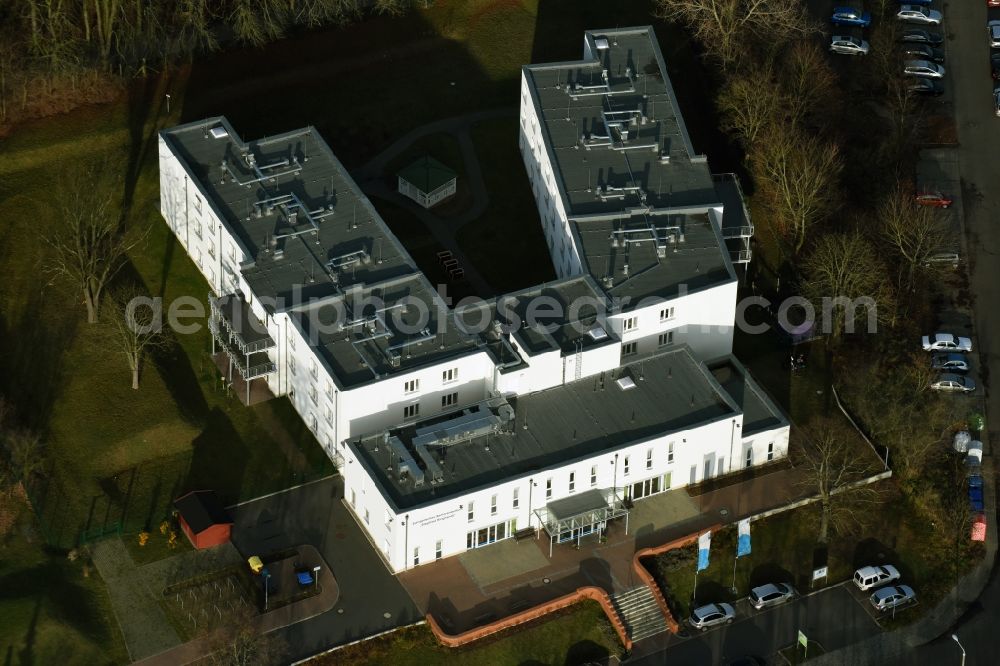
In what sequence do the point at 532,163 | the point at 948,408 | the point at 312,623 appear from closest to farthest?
the point at 312,623 → the point at 948,408 → the point at 532,163

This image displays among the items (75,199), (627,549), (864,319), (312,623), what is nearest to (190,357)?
(75,199)

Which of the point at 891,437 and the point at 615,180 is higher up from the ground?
the point at 615,180

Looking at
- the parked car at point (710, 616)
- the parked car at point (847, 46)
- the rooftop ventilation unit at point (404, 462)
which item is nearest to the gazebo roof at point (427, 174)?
the rooftop ventilation unit at point (404, 462)

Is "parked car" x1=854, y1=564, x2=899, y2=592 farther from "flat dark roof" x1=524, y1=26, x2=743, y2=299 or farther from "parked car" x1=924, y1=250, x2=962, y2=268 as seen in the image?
"parked car" x1=924, y1=250, x2=962, y2=268

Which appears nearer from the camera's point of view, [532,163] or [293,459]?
[293,459]

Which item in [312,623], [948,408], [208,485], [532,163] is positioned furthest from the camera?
[532,163]

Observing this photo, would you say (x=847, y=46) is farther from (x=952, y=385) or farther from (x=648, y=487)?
Result: (x=648, y=487)

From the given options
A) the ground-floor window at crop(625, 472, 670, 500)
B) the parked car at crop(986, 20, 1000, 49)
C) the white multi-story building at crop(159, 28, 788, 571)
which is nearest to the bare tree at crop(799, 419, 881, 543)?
the white multi-story building at crop(159, 28, 788, 571)

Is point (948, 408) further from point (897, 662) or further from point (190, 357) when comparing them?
point (190, 357)
